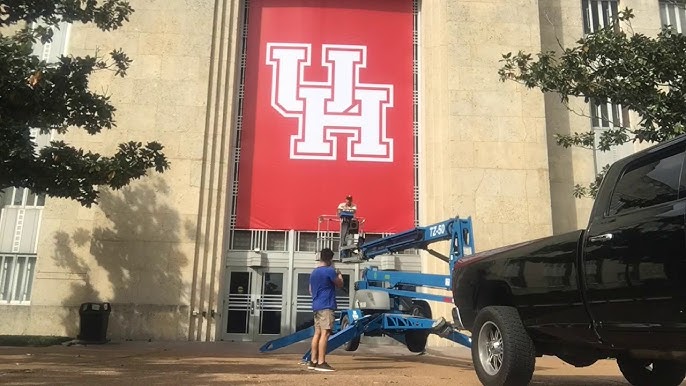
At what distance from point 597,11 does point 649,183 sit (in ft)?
50.5

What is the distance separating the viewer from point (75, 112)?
30.6 feet

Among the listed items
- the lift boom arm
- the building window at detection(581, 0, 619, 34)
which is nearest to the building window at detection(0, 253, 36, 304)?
the lift boom arm

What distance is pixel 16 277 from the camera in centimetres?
1476

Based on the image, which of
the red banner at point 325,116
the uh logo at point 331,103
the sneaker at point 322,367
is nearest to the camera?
the sneaker at point 322,367

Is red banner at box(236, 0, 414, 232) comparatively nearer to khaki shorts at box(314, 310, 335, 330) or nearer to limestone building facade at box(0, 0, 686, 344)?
limestone building facade at box(0, 0, 686, 344)

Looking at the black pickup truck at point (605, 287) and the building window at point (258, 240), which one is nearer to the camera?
the black pickup truck at point (605, 287)

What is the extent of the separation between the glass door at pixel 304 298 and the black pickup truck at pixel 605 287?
374 inches

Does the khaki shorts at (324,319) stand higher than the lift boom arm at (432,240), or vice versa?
the lift boom arm at (432,240)

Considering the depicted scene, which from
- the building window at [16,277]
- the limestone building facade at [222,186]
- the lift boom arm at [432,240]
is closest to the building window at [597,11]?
the limestone building facade at [222,186]

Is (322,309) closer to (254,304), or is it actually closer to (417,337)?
(417,337)

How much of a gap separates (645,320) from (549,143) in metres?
13.0

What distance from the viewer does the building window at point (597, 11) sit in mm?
17188

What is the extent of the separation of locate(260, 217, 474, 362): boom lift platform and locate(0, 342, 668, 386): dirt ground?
48cm

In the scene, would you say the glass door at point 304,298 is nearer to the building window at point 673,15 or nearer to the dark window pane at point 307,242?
the dark window pane at point 307,242
